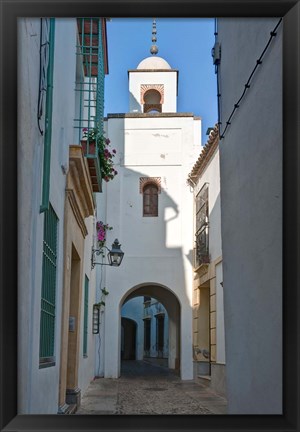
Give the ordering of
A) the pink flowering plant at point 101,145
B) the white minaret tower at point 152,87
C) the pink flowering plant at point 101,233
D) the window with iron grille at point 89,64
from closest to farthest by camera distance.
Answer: the window with iron grille at point 89,64 → the pink flowering plant at point 101,145 → the pink flowering plant at point 101,233 → the white minaret tower at point 152,87

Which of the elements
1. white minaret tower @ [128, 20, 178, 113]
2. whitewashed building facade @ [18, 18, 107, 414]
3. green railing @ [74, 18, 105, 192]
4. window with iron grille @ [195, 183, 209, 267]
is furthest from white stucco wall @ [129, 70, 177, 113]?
whitewashed building facade @ [18, 18, 107, 414]

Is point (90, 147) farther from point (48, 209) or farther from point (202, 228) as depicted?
point (202, 228)

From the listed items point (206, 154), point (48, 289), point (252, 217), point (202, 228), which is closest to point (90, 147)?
point (48, 289)

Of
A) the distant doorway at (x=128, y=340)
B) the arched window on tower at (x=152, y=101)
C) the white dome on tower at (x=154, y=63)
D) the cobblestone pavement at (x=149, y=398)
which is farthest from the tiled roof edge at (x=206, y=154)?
the distant doorway at (x=128, y=340)

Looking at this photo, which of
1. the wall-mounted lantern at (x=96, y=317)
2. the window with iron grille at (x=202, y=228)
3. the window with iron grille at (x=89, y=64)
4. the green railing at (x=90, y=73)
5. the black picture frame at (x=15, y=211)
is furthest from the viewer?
the wall-mounted lantern at (x=96, y=317)

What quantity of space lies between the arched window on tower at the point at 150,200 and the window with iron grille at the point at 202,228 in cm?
157

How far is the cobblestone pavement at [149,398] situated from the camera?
935cm

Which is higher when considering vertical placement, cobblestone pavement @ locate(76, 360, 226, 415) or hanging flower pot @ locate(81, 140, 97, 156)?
hanging flower pot @ locate(81, 140, 97, 156)

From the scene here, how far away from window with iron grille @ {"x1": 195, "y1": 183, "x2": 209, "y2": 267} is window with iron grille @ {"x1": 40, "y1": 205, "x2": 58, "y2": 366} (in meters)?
8.24

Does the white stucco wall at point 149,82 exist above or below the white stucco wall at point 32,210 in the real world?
above

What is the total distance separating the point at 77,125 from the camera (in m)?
8.62

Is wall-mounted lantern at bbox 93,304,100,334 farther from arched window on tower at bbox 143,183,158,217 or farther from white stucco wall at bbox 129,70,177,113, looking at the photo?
white stucco wall at bbox 129,70,177,113

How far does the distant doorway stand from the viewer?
1276 inches

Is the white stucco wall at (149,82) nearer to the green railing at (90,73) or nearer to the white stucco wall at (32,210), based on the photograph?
the green railing at (90,73)
